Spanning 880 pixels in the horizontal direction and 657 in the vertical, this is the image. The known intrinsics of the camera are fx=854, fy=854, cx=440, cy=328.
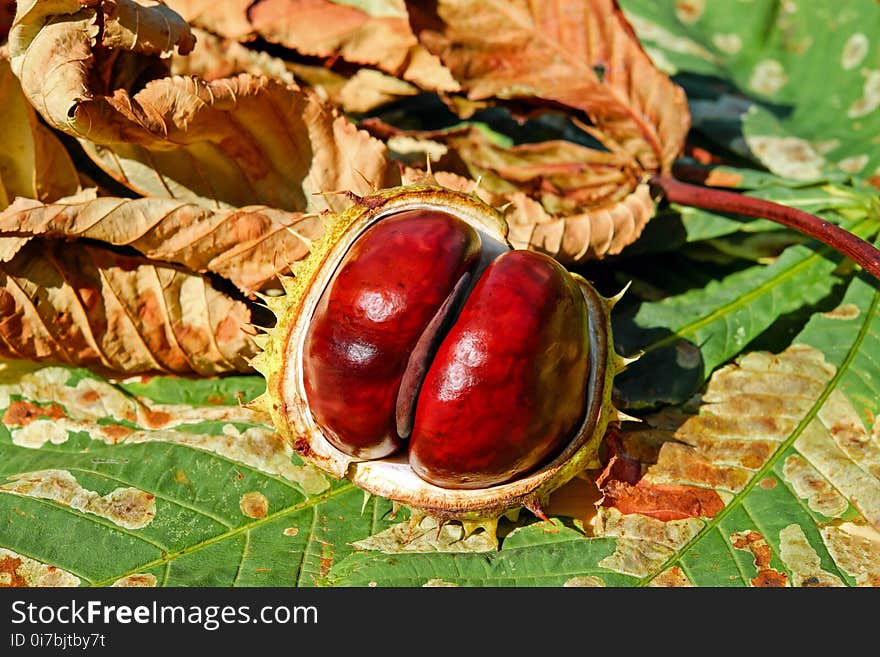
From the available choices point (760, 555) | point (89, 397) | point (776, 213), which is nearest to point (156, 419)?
point (89, 397)

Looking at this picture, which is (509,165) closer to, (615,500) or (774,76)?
(615,500)

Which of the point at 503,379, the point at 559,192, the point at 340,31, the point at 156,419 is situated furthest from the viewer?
the point at 340,31

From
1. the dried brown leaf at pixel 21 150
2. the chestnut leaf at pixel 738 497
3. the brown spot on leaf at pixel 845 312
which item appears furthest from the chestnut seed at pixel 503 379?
the dried brown leaf at pixel 21 150

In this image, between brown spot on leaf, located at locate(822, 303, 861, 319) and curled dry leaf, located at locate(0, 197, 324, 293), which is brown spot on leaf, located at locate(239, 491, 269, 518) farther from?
brown spot on leaf, located at locate(822, 303, 861, 319)

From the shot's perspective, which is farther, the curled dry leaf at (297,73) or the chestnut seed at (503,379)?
the curled dry leaf at (297,73)

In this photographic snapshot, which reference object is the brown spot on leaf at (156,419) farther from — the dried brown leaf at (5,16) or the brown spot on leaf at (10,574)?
the dried brown leaf at (5,16)

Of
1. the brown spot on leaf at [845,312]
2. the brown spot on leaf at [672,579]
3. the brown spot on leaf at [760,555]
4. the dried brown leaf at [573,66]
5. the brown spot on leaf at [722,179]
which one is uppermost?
the dried brown leaf at [573,66]

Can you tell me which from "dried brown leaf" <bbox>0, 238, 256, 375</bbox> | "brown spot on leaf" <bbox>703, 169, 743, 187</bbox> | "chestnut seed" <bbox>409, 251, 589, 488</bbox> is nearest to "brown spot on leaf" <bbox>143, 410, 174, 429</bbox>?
"dried brown leaf" <bbox>0, 238, 256, 375</bbox>

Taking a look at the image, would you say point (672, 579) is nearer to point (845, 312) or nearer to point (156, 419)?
point (845, 312)
